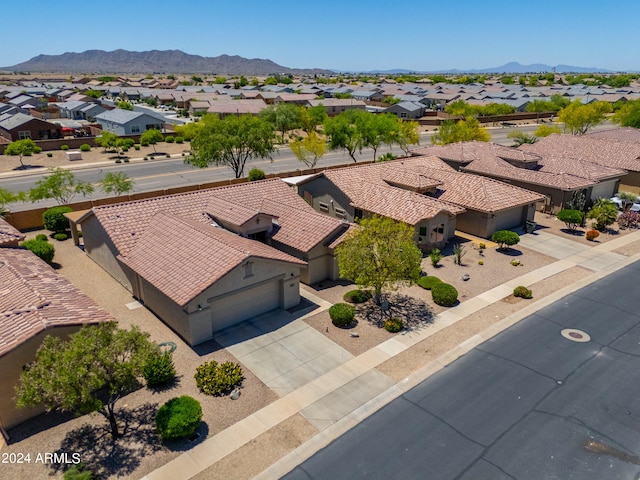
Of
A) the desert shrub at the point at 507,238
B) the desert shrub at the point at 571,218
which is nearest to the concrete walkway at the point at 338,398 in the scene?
the desert shrub at the point at 507,238

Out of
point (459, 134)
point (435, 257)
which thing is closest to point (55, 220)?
point (435, 257)

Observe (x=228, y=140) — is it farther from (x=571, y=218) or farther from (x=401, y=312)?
(x=571, y=218)

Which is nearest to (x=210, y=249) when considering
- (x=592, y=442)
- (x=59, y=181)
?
(x=592, y=442)

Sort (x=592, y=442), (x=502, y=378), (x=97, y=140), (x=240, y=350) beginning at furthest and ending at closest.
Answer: (x=97, y=140) → (x=240, y=350) → (x=502, y=378) → (x=592, y=442)

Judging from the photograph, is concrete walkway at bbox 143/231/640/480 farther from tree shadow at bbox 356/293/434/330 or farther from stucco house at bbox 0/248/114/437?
stucco house at bbox 0/248/114/437

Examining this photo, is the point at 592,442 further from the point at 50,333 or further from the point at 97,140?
the point at 97,140

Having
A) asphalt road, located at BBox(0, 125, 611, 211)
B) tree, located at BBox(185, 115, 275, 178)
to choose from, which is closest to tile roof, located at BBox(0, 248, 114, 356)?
tree, located at BBox(185, 115, 275, 178)
